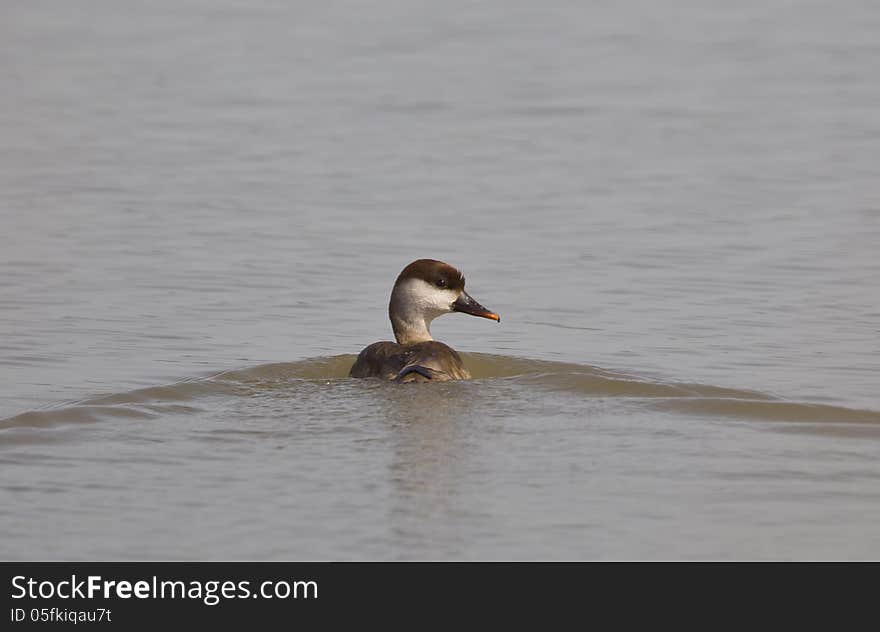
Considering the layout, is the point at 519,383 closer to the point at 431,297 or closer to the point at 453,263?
the point at 431,297

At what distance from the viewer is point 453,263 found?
42.2ft

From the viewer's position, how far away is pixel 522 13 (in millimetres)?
22953

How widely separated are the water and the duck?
142 millimetres

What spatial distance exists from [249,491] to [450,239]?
643cm

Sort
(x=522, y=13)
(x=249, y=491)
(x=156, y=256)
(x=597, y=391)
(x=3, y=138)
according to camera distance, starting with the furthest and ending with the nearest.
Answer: (x=522, y=13)
(x=3, y=138)
(x=156, y=256)
(x=597, y=391)
(x=249, y=491)

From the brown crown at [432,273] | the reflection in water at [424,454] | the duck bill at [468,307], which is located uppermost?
the brown crown at [432,273]

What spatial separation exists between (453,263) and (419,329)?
263 cm

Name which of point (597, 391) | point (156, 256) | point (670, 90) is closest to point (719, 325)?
point (597, 391)

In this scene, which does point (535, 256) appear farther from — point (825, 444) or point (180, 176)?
point (825, 444)

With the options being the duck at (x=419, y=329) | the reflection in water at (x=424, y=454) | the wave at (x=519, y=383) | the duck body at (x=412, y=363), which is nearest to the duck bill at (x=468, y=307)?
the duck at (x=419, y=329)

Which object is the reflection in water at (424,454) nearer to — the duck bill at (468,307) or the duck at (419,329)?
the duck at (419,329)

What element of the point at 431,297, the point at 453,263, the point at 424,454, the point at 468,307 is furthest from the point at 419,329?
the point at 453,263

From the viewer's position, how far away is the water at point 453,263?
7125 millimetres

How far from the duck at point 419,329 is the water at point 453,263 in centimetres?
14
